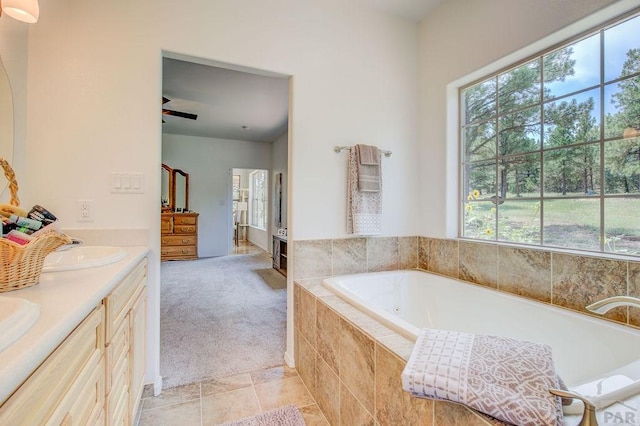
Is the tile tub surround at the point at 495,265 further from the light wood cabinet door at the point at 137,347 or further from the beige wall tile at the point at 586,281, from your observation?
the light wood cabinet door at the point at 137,347

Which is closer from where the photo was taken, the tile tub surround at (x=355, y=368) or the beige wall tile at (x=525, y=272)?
the tile tub surround at (x=355, y=368)

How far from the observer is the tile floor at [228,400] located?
5.12ft

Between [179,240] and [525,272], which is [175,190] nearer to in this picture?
[179,240]

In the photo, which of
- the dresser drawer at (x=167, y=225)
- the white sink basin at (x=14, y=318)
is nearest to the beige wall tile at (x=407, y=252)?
the white sink basin at (x=14, y=318)

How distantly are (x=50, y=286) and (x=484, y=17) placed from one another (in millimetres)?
2689

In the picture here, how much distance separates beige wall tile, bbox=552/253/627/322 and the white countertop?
2074 mm

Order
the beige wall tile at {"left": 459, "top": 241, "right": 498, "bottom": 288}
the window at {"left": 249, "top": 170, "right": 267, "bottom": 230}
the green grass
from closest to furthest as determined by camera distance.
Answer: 1. the green grass
2. the beige wall tile at {"left": 459, "top": 241, "right": 498, "bottom": 288}
3. the window at {"left": 249, "top": 170, "right": 267, "bottom": 230}

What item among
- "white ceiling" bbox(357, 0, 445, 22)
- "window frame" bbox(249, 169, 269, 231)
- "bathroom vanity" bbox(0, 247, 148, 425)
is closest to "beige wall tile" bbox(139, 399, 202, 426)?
"bathroom vanity" bbox(0, 247, 148, 425)

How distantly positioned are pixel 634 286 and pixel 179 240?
244 inches

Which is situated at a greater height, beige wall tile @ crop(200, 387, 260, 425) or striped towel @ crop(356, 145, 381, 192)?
striped towel @ crop(356, 145, 381, 192)

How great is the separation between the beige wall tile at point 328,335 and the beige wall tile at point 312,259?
1.41 ft

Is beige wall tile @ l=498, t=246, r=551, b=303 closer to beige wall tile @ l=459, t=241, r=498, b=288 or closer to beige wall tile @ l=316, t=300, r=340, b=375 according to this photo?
beige wall tile @ l=459, t=241, r=498, b=288

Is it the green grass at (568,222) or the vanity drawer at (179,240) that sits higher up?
the green grass at (568,222)

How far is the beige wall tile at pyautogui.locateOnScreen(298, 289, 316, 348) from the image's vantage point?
1.75m
